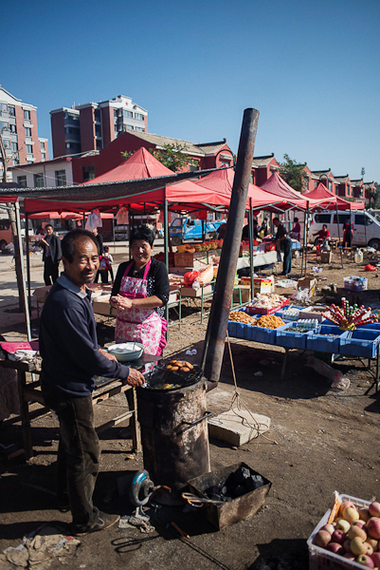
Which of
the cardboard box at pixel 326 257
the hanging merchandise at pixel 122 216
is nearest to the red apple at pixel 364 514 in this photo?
the hanging merchandise at pixel 122 216

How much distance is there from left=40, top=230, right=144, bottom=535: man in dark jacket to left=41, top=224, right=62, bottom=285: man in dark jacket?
8.78 meters

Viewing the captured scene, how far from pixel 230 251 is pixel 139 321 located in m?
1.19

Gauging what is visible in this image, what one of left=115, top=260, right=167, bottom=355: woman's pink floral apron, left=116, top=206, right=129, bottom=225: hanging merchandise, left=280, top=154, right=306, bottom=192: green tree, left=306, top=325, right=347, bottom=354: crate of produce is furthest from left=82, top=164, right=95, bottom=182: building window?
left=115, top=260, right=167, bottom=355: woman's pink floral apron

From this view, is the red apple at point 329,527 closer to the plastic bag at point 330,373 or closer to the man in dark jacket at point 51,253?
the plastic bag at point 330,373

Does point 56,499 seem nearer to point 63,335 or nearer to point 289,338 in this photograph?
point 63,335

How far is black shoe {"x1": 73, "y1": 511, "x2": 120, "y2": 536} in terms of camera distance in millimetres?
2787

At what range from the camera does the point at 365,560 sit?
216 centimetres

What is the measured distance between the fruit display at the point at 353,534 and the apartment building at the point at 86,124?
6715cm

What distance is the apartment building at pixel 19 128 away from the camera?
5604cm

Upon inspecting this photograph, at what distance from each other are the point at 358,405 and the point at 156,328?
9.47 feet

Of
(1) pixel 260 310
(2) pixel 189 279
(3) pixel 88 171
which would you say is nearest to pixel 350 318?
(1) pixel 260 310

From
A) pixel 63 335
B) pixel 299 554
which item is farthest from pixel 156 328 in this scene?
pixel 299 554

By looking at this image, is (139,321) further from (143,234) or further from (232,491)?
(232,491)

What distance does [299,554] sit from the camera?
8.63 feet
